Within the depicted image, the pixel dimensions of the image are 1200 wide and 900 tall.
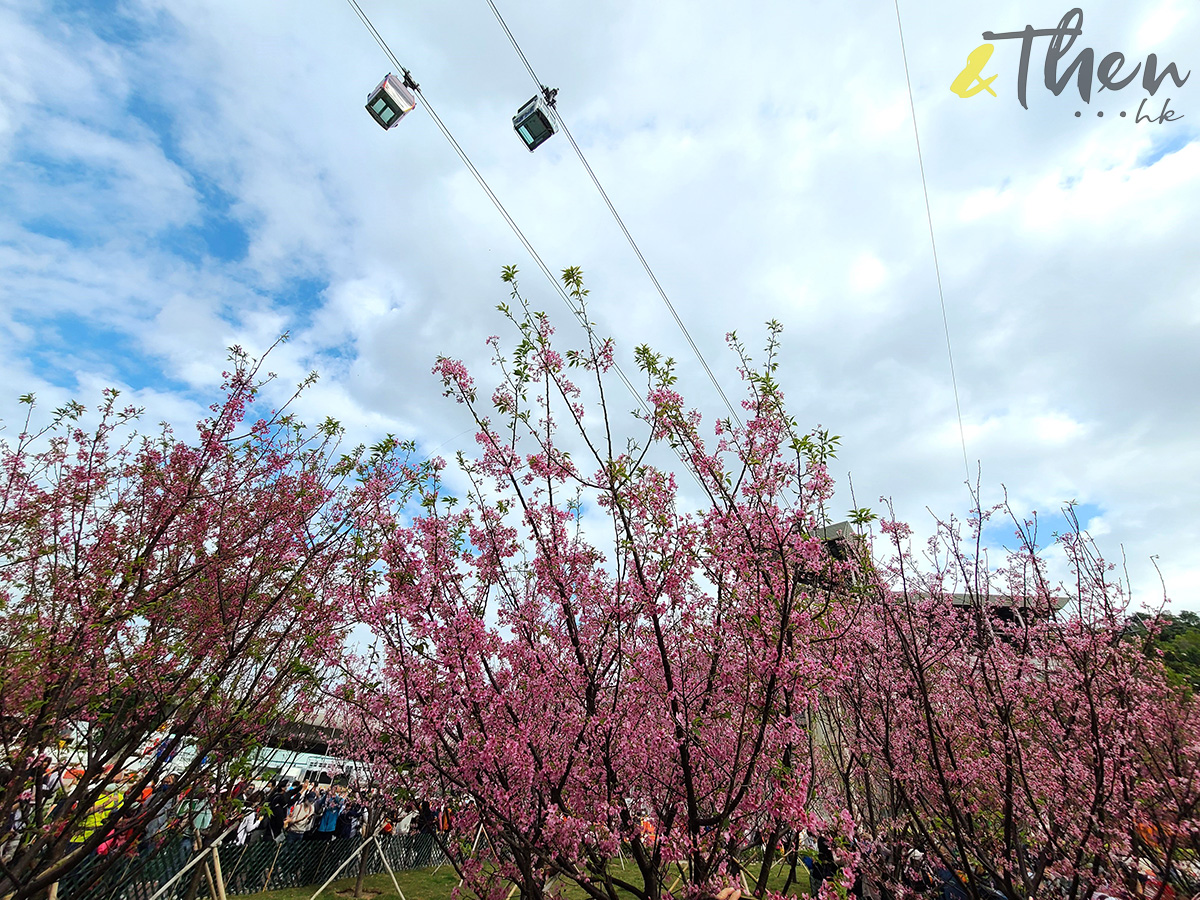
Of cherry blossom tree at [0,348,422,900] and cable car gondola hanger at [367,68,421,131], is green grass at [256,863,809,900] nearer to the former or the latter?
cherry blossom tree at [0,348,422,900]

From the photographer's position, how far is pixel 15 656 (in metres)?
4.05

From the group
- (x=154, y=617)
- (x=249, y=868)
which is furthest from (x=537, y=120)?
(x=249, y=868)

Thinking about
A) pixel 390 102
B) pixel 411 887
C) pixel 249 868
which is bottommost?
pixel 411 887

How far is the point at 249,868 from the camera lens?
38.7 feet

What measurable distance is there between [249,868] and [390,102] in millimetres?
14686

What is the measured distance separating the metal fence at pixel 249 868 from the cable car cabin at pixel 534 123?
34.6 ft

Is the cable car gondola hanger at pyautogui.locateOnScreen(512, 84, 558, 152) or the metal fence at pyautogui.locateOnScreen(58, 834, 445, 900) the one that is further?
the metal fence at pyautogui.locateOnScreen(58, 834, 445, 900)

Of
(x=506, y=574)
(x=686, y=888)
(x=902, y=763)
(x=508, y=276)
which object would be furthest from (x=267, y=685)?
(x=902, y=763)

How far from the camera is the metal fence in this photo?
28.9 feet

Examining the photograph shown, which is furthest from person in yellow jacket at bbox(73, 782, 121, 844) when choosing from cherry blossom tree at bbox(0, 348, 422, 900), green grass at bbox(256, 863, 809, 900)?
green grass at bbox(256, 863, 809, 900)

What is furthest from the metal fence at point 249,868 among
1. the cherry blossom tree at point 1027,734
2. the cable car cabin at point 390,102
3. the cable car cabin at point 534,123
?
the cable car cabin at point 534,123

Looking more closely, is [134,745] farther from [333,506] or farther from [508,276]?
[508,276]

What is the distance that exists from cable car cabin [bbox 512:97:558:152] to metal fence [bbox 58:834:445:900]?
1053cm

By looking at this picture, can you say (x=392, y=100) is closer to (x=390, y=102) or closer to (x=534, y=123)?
(x=390, y=102)
